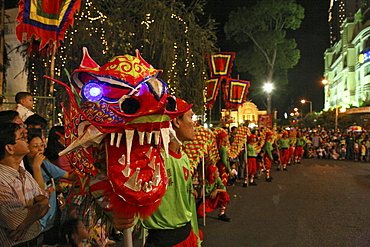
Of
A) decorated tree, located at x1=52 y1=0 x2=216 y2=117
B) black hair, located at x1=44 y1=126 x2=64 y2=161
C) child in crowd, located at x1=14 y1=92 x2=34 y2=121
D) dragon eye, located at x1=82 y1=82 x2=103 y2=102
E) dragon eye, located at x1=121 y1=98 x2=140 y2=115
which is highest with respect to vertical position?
decorated tree, located at x1=52 y1=0 x2=216 y2=117

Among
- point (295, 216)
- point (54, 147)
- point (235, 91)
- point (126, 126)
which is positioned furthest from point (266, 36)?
point (126, 126)

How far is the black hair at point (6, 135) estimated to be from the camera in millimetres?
2361

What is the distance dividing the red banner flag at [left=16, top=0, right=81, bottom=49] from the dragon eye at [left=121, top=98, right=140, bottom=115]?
4165 millimetres

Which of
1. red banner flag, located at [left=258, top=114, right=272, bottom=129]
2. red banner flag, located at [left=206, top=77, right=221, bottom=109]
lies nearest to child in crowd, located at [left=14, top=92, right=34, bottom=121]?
red banner flag, located at [left=206, top=77, right=221, bottom=109]

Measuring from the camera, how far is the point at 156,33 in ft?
31.4

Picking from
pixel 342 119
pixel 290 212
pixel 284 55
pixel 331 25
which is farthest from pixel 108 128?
pixel 331 25

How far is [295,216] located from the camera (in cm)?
674

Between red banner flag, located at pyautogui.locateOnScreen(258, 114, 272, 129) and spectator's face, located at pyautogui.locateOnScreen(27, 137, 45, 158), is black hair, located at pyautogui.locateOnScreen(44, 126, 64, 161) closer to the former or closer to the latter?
spectator's face, located at pyautogui.locateOnScreen(27, 137, 45, 158)

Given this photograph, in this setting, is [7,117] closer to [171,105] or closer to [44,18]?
[171,105]

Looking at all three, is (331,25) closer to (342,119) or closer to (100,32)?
(342,119)

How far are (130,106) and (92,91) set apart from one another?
0.35m

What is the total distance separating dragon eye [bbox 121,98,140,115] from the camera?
1.77 metres

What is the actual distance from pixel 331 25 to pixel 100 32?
330 ft

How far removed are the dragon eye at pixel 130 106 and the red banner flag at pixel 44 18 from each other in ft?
13.7
